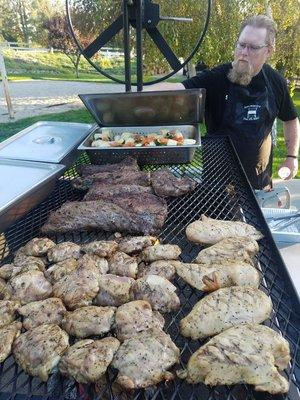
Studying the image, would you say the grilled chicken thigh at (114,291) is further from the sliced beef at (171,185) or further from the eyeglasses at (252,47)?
the eyeglasses at (252,47)

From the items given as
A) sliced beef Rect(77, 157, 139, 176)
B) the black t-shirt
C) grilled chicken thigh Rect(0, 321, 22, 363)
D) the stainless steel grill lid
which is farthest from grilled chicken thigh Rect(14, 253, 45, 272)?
the black t-shirt

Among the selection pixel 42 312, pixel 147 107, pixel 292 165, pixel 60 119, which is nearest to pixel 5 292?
pixel 42 312

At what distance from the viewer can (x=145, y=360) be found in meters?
1.31

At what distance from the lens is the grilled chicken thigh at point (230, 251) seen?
1.80 m

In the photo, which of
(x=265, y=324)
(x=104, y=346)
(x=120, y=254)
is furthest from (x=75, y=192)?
(x=265, y=324)

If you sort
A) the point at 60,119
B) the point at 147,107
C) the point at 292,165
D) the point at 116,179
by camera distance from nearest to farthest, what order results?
the point at 116,179
the point at 147,107
the point at 292,165
the point at 60,119

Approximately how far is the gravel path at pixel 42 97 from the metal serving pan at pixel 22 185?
1021 cm

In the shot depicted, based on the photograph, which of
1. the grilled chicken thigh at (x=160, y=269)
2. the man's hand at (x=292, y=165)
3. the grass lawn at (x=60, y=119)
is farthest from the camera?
the grass lawn at (x=60, y=119)

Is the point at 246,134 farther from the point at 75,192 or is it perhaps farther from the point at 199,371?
the point at 199,371

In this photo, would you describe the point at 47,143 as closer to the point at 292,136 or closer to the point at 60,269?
the point at 60,269

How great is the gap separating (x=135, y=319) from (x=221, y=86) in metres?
2.96

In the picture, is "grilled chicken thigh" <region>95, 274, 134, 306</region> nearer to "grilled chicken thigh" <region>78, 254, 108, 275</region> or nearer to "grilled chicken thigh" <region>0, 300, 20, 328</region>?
"grilled chicken thigh" <region>78, 254, 108, 275</region>

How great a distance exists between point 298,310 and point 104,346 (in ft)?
2.58

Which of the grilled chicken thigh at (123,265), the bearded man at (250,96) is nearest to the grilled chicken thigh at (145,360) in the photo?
the grilled chicken thigh at (123,265)
